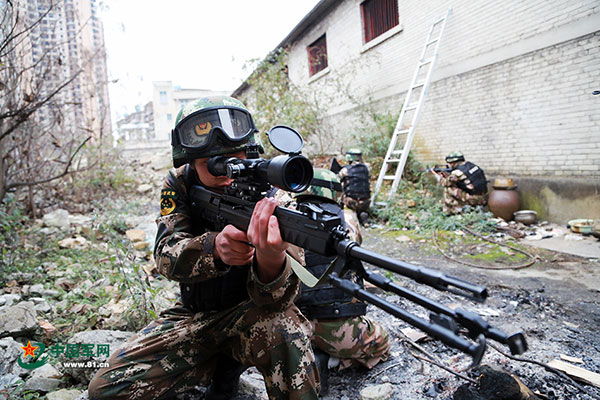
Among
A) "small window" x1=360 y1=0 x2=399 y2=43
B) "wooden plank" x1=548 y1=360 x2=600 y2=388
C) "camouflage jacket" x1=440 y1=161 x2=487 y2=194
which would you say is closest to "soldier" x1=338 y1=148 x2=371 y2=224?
"camouflage jacket" x1=440 y1=161 x2=487 y2=194

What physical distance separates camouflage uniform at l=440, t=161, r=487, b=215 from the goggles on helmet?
649 cm

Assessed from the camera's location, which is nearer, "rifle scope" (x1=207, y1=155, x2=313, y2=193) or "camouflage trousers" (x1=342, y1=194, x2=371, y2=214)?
"rifle scope" (x1=207, y1=155, x2=313, y2=193)

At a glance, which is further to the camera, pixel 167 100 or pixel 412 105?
pixel 167 100

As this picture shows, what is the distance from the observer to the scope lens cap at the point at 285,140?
1.41 metres

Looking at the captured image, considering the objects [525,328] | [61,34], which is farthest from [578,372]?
[61,34]

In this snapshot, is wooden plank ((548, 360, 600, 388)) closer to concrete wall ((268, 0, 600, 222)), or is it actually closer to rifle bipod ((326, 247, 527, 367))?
rifle bipod ((326, 247, 527, 367))

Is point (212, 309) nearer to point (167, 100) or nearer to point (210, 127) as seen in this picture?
point (210, 127)

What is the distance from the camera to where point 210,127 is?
1.96 m

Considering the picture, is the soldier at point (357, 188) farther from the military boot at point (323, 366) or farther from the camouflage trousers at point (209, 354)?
the camouflage trousers at point (209, 354)

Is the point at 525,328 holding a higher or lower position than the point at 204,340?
lower

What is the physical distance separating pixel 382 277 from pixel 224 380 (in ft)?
5.08

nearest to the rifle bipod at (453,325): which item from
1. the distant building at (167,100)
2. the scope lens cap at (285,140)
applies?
the scope lens cap at (285,140)

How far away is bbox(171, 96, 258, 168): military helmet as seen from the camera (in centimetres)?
192

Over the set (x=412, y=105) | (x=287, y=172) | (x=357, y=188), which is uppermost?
(x=412, y=105)
